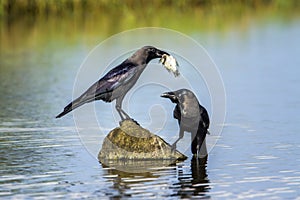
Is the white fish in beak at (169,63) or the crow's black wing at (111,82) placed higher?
the white fish in beak at (169,63)

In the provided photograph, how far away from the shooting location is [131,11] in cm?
3231

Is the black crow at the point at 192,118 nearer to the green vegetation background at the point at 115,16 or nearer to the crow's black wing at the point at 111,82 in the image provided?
the crow's black wing at the point at 111,82

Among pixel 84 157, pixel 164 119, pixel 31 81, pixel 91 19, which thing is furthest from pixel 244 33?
pixel 84 157

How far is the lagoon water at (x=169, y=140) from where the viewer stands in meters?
10.3

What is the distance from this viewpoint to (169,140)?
12.8 meters

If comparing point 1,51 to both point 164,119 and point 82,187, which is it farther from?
point 82,187

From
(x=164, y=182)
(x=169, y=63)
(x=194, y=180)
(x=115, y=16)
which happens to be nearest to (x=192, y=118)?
(x=169, y=63)

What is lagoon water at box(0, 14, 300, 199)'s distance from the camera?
404 inches

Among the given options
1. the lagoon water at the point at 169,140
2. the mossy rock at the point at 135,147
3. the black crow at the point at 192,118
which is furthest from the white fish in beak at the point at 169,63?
the lagoon water at the point at 169,140

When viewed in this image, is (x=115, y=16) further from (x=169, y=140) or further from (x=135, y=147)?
(x=135, y=147)

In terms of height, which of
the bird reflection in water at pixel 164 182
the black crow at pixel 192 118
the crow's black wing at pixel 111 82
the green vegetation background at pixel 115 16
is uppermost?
the green vegetation background at pixel 115 16

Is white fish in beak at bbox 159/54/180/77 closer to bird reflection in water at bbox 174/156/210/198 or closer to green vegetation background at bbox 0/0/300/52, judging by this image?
bird reflection in water at bbox 174/156/210/198

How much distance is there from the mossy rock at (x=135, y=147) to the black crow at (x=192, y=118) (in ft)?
1.06

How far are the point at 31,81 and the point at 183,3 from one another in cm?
1441
